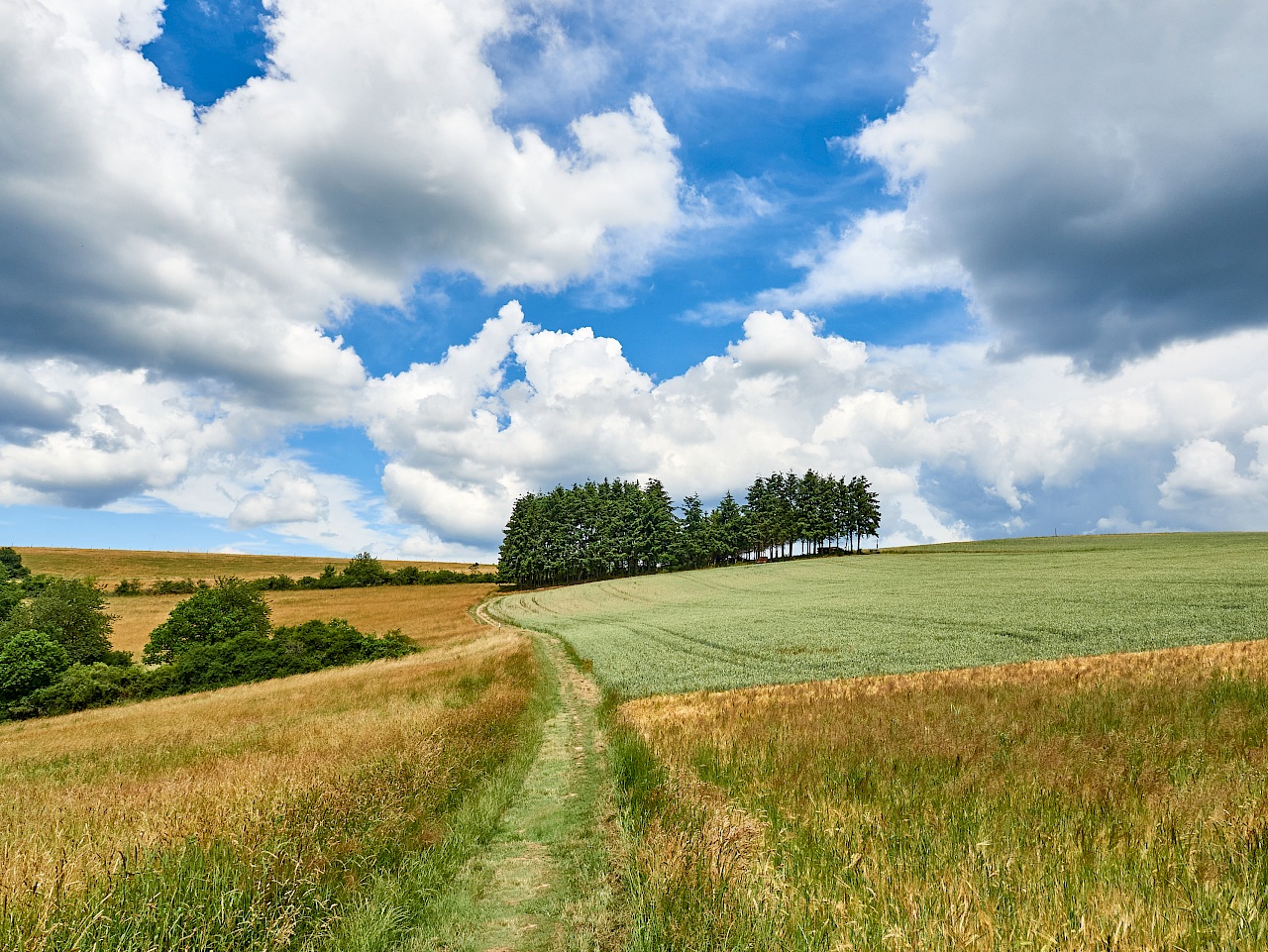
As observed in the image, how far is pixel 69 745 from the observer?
17.8m

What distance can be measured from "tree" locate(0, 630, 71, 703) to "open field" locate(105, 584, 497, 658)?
54.6ft

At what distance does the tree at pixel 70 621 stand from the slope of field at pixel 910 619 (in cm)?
3157

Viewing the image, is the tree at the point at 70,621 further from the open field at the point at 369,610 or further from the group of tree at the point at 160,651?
the open field at the point at 369,610

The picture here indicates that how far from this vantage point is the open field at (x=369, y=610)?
5647cm

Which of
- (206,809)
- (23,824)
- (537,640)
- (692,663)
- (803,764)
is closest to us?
(206,809)

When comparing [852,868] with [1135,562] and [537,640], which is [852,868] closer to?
[537,640]

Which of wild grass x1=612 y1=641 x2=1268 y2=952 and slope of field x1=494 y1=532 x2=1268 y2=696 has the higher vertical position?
wild grass x1=612 y1=641 x2=1268 y2=952

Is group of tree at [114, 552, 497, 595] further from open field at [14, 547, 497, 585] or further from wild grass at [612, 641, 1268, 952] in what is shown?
wild grass at [612, 641, 1268, 952]

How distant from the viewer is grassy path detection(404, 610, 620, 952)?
19.4ft

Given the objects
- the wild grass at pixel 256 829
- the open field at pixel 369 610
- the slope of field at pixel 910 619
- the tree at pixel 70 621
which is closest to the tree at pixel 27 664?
the tree at pixel 70 621

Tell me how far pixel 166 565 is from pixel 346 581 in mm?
52534

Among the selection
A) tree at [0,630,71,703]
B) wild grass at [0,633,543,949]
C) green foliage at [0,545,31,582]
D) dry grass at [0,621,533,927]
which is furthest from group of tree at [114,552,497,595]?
wild grass at [0,633,543,949]

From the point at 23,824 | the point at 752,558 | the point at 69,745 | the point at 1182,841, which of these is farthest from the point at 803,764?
the point at 752,558

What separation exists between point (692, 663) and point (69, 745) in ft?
67.8
